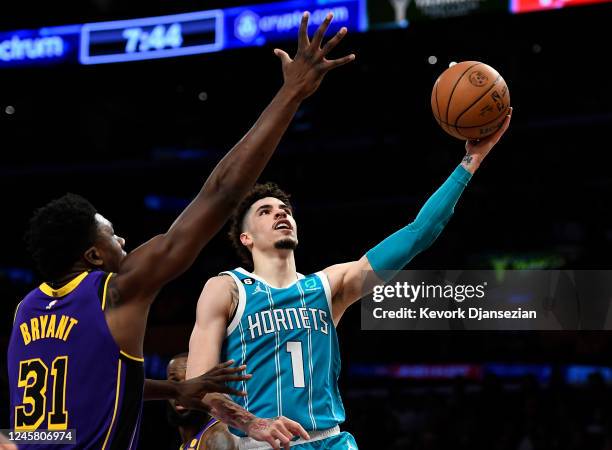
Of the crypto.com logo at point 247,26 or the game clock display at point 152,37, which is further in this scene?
the game clock display at point 152,37

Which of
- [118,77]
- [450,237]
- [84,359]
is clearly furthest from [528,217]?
[84,359]

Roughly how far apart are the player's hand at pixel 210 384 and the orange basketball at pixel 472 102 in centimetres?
212

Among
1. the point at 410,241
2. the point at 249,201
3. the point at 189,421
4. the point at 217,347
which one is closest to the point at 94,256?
the point at 217,347

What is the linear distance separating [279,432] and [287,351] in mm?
844

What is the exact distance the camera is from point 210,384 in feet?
8.57

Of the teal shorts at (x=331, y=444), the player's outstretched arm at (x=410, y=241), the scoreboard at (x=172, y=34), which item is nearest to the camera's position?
the teal shorts at (x=331, y=444)

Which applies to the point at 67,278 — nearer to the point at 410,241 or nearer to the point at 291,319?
the point at 291,319

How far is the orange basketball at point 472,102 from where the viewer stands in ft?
13.8

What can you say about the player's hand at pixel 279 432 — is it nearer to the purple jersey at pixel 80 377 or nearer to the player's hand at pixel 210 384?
the player's hand at pixel 210 384

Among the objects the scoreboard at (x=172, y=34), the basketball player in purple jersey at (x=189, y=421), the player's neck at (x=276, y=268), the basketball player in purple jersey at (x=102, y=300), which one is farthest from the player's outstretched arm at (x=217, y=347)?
the scoreboard at (x=172, y=34)

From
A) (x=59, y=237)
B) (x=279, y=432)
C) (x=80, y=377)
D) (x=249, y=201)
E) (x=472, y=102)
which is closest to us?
(x=80, y=377)

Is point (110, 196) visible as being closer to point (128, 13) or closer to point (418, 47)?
point (128, 13)

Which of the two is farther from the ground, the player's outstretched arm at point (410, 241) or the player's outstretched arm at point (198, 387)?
the player's outstretched arm at point (410, 241)

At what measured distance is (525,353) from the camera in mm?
10438
